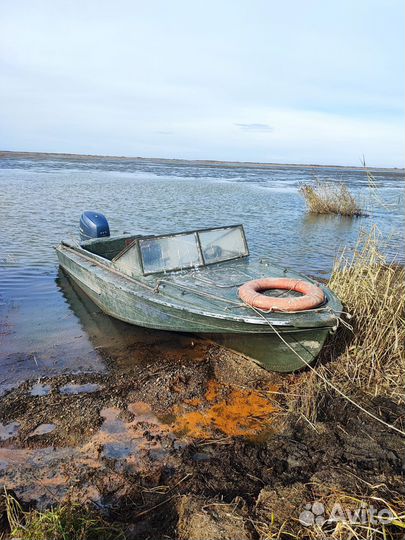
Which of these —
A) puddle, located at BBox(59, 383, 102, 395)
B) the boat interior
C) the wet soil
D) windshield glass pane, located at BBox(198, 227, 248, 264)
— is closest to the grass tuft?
the wet soil

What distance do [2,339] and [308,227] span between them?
13.8 metres

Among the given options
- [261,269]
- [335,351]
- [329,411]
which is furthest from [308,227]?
[329,411]

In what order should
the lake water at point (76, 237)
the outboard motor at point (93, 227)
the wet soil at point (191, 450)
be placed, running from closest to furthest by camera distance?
the wet soil at point (191, 450)
the lake water at point (76, 237)
the outboard motor at point (93, 227)

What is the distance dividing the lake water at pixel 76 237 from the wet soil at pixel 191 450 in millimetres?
1059

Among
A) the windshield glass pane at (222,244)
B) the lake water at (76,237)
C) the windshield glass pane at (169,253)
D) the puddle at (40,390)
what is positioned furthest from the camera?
the windshield glass pane at (222,244)

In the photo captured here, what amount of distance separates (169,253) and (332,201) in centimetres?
1513

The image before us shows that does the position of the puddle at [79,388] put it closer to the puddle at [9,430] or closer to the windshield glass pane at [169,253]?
the puddle at [9,430]

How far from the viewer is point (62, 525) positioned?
301 cm

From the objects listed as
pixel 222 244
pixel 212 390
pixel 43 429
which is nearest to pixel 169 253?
pixel 222 244

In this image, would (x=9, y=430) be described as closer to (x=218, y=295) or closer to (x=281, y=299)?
(x=218, y=295)

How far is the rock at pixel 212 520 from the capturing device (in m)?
2.96

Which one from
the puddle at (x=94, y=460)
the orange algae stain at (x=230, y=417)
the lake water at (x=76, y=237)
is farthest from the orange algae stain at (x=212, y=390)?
the lake water at (x=76, y=237)

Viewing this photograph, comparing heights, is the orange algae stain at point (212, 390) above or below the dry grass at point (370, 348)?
below

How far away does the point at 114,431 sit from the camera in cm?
475
